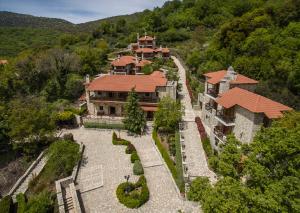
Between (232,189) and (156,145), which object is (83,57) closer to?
(156,145)

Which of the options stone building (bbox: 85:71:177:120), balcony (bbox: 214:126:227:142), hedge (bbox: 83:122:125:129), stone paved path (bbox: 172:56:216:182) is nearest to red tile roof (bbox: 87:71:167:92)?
stone building (bbox: 85:71:177:120)

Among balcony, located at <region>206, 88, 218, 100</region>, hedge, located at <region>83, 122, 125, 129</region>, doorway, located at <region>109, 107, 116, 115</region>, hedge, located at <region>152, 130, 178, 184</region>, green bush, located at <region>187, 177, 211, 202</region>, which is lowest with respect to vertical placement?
hedge, located at <region>152, 130, 178, 184</region>

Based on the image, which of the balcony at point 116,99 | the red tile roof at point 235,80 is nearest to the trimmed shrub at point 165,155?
the balcony at point 116,99

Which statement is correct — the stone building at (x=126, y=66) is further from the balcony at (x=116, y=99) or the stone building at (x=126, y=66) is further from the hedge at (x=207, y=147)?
the hedge at (x=207, y=147)

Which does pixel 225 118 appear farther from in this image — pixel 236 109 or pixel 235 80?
pixel 235 80

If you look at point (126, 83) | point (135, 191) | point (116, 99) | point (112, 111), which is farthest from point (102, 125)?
point (135, 191)

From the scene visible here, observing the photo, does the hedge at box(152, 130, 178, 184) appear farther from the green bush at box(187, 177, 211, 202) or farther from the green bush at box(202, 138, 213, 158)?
the green bush at box(187, 177, 211, 202)
